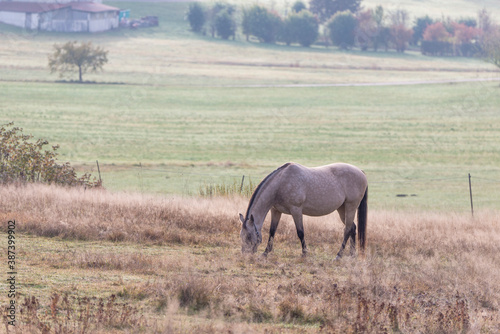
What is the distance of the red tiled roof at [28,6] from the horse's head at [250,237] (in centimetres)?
15000

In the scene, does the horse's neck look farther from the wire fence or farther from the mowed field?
the wire fence

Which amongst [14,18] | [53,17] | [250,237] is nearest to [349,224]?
[250,237]

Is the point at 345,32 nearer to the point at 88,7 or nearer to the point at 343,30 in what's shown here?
the point at 343,30

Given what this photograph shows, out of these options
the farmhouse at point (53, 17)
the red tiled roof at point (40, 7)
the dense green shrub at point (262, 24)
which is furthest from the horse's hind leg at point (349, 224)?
the dense green shrub at point (262, 24)

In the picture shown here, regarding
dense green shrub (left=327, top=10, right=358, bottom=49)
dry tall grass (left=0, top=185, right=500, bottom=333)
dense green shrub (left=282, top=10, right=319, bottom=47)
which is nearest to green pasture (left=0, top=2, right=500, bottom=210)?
dry tall grass (left=0, top=185, right=500, bottom=333)

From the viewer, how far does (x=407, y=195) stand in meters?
30.7

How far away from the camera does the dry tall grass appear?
8812 mm

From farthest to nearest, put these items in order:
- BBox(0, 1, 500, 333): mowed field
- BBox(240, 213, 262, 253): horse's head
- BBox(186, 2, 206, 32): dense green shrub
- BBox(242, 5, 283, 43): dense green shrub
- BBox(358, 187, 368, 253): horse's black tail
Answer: BBox(186, 2, 206, 32): dense green shrub < BBox(242, 5, 283, 43): dense green shrub < BBox(358, 187, 368, 253): horse's black tail < BBox(240, 213, 262, 253): horse's head < BBox(0, 1, 500, 333): mowed field

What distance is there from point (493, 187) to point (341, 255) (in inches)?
872

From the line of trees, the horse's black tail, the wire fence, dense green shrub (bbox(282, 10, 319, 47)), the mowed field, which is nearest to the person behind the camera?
the mowed field

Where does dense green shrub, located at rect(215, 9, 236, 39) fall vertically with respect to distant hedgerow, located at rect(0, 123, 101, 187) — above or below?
above

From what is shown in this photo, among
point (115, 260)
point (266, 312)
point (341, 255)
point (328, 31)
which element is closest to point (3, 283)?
point (115, 260)

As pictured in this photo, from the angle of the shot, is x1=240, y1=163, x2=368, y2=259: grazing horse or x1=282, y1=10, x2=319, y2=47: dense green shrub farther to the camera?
x1=282, y1=10, x2=319, y2=47: dense green shrub

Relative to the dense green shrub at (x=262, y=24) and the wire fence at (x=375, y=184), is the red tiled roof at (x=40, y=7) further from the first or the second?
the wire fence at (x=375, y=184)
